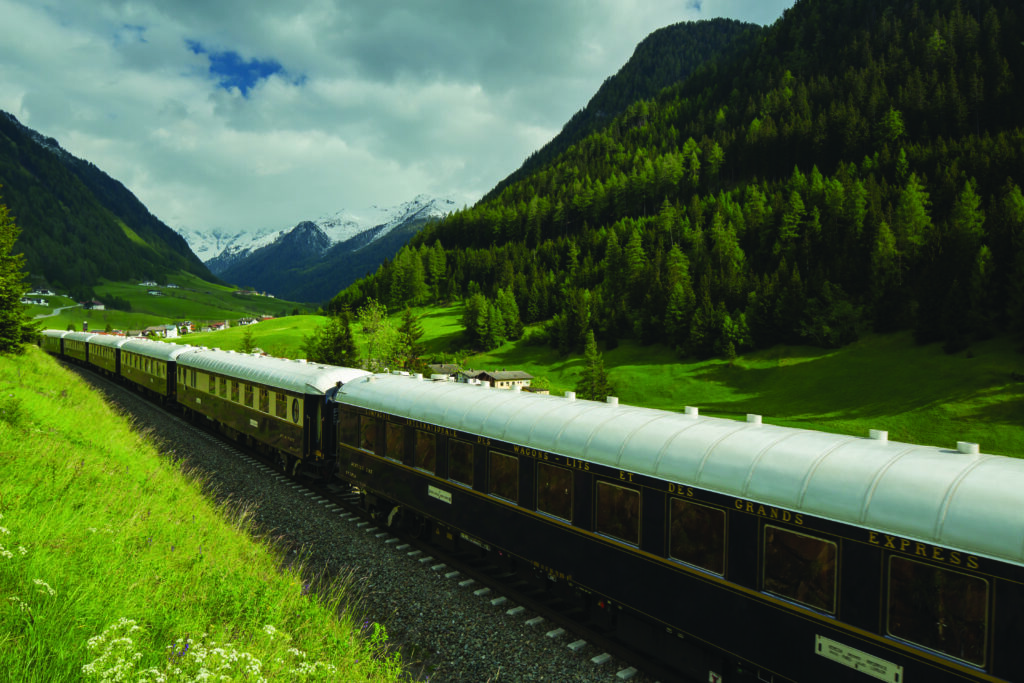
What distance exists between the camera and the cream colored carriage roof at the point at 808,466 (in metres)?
5.72

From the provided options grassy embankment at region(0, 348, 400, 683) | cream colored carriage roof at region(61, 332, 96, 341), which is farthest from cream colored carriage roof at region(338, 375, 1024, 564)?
cream colored carriage roof at region(61, 332, 96, 341)

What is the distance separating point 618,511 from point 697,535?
1419mm

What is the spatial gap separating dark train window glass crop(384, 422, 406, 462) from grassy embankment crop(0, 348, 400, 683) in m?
3.60

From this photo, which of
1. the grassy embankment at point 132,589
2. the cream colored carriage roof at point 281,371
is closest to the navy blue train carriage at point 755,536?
the grassy embankment at point 132,589

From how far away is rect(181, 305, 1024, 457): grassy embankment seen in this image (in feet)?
173

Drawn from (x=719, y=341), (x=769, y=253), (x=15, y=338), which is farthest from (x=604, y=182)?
(x=15, y=338)

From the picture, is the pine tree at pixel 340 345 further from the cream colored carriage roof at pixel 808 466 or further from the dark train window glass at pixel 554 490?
the dark train window glass at pixel 554 490

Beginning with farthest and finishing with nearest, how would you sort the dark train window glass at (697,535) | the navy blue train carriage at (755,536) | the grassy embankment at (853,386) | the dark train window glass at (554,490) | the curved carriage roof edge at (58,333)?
the curved carriage roof edge at (58,333) → the grassy embankment at (853,386) → the dark train window glass at (554,490) → the dark train window glass at (697,535) → the navy blue train carriage at (755,536)

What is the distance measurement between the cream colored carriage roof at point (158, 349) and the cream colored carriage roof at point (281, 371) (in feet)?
18.4

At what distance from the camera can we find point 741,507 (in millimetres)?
7426

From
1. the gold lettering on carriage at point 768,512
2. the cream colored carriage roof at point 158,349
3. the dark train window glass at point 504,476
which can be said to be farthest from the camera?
the cream colored carriage roof at point 158,349

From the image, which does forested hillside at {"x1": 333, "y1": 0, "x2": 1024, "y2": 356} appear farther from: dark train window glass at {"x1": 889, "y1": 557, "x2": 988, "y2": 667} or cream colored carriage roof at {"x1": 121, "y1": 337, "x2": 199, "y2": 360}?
dark train window glass at {"x1": 889, "y1": 557, "x2": 988, "y2": 667}

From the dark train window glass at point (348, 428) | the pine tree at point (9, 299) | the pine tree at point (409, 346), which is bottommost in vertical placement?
the pine tree at point (409, 346)

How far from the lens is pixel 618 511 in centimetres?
904
